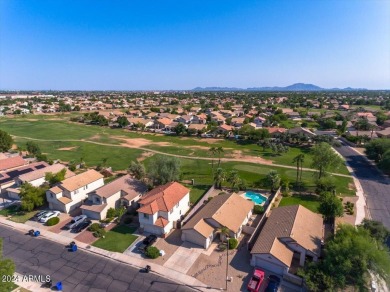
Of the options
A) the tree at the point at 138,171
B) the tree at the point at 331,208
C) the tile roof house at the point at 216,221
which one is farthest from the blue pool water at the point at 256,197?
the tree at the point at 138,171

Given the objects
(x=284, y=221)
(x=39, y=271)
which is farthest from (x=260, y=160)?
(x=39, y=271)

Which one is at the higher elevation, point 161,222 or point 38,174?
point 38,174

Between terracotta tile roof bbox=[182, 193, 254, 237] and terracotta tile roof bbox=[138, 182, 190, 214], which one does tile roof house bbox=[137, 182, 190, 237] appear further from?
terracotta tile roof bbox=[182, 193, 254, 237]

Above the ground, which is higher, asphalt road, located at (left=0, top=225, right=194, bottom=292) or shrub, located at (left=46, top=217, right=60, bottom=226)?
shrub, located at (left=46, top=217, right=60, bottom=226)

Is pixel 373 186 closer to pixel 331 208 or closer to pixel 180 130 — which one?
pixel 331 208

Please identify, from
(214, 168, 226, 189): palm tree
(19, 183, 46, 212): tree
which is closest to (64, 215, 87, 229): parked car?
(19, 183, 46, 212): tree

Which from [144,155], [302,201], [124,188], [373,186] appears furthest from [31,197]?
[373,186]

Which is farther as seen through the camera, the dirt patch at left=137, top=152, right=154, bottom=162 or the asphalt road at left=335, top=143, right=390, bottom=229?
the dirt patch at left=137, top=152, right=154, bottom=162
